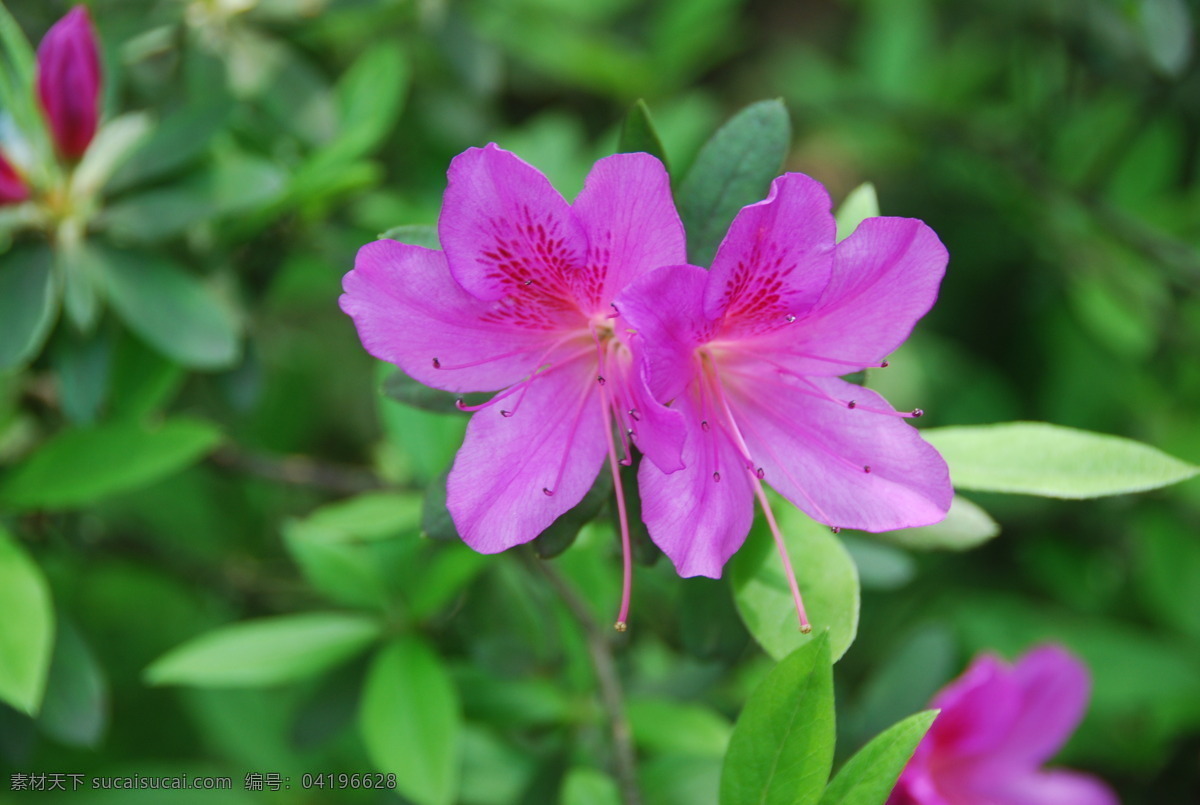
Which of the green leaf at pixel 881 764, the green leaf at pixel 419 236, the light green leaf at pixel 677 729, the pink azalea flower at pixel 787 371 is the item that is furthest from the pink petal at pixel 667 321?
the light green leaf at pixel 677 729

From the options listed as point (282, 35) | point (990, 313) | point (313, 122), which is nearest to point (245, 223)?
point (313, 122)

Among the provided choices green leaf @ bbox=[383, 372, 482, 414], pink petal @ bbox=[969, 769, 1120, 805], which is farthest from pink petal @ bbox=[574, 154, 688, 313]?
pink petal @ bbox=[969, 769, 1120, 805]

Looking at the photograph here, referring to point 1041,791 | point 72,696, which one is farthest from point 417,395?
point 1041,791

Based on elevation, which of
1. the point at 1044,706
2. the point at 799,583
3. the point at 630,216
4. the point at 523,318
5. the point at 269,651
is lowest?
the point at 1044,706

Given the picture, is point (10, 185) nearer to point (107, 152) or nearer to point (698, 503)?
point (107, 152)

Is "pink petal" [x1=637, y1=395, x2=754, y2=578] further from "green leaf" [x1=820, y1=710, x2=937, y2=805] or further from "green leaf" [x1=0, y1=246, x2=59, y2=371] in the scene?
"green leaf" [x1=0, y1=246, x2=59, y2=371]

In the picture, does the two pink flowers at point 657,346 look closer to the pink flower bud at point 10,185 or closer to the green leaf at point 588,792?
the green leaf at point 588,792

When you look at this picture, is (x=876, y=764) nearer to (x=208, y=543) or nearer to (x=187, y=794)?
(x=187, y=794)
